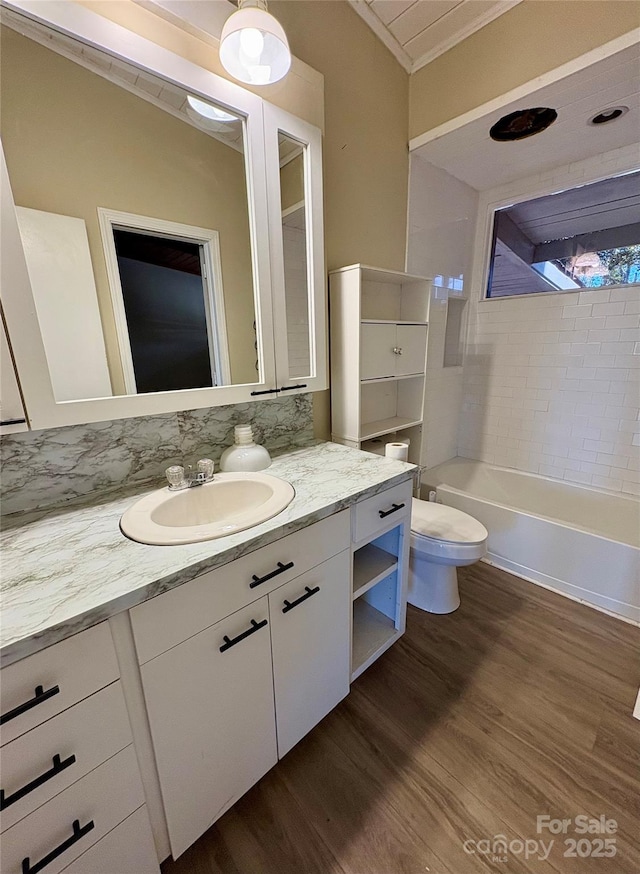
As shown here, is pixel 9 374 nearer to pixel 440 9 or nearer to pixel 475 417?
pixel 440 9

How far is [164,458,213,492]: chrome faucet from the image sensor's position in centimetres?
105

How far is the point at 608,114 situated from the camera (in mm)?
1603

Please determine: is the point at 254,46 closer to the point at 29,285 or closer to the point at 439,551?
the point at 29,285

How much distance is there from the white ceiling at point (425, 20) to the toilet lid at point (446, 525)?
2.14 metres

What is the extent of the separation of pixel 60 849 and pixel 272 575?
1.94 ft

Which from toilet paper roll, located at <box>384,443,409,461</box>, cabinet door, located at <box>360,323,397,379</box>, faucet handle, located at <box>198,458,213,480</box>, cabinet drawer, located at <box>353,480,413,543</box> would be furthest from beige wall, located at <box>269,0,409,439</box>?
faucet handle, located at <box>198,458,213,480</box>

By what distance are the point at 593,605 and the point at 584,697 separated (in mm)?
606

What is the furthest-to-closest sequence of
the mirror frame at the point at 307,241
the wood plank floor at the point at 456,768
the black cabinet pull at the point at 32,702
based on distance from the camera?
the mirror frame at the point at 307,241 < the wood plank floor at the point at 456,768 < the black cabinet pull at the point at 32,702

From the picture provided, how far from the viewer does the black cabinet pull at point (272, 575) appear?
859mm

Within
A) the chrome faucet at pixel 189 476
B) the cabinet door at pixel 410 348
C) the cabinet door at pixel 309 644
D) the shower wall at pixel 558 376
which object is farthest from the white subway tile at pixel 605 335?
the chrome faucet at pixel 189 476

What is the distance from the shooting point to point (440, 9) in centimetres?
145

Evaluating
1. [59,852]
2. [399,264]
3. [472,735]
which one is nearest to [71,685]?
[59,852]

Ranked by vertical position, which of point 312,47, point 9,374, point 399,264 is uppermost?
point 312,47

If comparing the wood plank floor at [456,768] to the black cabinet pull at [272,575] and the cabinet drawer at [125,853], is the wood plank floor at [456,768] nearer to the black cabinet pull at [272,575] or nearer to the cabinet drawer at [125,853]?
the cabinet drawer at [125,853]
